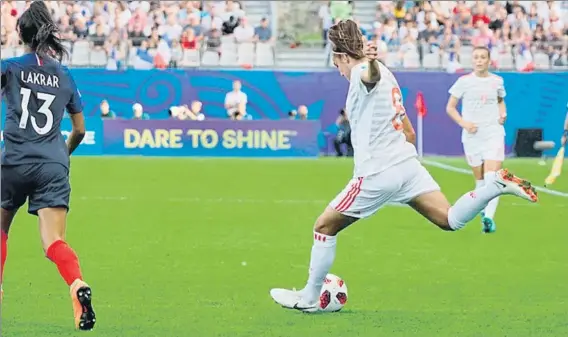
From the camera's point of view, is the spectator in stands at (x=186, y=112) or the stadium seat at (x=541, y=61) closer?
the spectator in stands at (x=186, y=112)

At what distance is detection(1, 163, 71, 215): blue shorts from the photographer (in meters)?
7.48

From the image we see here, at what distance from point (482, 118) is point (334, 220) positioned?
6.50 m

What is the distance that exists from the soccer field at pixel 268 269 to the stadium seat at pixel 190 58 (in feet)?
36.9

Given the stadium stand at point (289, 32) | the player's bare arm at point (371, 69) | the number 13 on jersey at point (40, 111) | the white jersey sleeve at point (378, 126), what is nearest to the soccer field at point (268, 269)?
the white jersey sleeve at point (378, 126)

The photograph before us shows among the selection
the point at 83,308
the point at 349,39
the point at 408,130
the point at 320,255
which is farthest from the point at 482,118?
the point at 83,308

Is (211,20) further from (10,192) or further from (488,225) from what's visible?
(10,192)

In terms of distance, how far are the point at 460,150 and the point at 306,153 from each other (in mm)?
4347

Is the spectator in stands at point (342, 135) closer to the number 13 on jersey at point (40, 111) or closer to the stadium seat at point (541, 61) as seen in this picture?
the stadium seat at point (541, 61)

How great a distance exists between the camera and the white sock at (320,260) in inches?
331

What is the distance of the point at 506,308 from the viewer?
870 cm

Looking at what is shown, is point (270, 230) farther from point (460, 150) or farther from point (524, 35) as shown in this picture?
point (524, 35)

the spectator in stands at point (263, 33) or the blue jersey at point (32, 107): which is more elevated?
the blue jersey at point (32, 107)

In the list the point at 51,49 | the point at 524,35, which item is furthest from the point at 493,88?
the point at 524,35

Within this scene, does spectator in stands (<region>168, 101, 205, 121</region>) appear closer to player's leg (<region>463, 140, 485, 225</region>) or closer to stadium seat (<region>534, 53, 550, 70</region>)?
stadium seat (<region>534, 53, 550, 70</region>)
